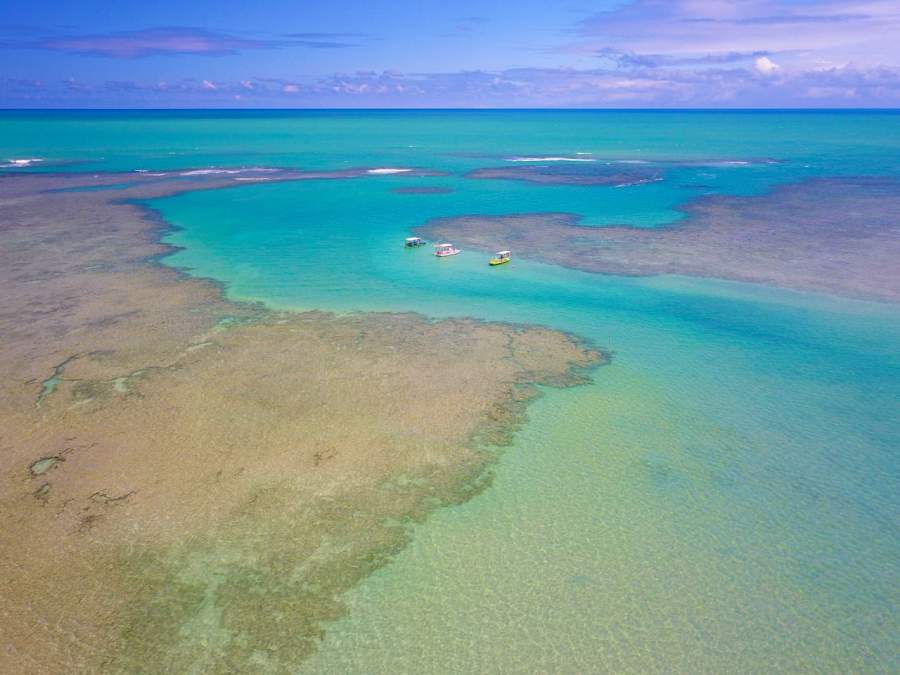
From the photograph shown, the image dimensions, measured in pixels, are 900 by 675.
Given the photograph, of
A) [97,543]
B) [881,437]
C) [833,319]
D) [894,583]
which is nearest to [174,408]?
[97,543]

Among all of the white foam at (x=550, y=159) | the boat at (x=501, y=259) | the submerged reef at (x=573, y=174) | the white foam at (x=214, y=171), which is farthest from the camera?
the white foam at (x=550, y=159)

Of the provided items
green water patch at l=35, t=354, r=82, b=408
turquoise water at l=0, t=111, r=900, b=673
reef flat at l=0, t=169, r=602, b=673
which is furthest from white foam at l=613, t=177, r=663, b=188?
green water patch at l=35, t=354, r=82, b=408

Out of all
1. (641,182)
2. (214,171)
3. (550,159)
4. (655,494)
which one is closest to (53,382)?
(655,494)

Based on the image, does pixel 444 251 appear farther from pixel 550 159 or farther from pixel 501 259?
pixel 550 159

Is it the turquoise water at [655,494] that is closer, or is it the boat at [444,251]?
the turquoise water at [655,494]

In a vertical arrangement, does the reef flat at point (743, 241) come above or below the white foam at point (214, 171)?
below

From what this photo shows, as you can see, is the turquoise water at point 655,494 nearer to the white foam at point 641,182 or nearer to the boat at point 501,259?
the boat at point 501,259

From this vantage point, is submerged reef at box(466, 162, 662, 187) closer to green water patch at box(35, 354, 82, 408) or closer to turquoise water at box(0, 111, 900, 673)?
turquoise water at box(0, 111, 900, 673)

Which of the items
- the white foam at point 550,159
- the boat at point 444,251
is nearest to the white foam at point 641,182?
the white foam at point 550,159
